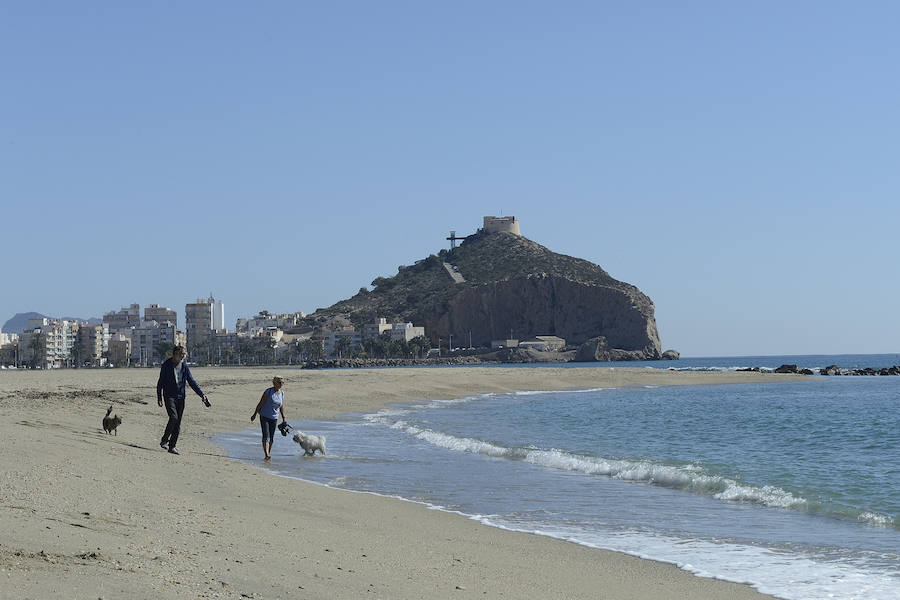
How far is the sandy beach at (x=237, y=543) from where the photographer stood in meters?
5.35

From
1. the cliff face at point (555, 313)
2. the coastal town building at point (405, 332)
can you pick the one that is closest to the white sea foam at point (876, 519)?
the cliff face at point (555, 313)

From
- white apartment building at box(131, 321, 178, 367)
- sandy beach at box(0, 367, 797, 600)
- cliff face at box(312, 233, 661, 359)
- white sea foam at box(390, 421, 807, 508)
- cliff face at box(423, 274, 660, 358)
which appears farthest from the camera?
cliff face at box(312, 233, 661, 359)

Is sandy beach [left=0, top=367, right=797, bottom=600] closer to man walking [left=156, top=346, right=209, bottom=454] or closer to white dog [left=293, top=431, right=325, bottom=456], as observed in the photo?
man walking [left=156, top=346, right=209, bottom=454]

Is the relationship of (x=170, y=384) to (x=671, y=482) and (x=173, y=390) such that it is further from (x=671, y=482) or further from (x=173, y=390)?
(x=671, y=482)

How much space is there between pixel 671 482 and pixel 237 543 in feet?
28.3

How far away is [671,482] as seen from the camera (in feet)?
45.4

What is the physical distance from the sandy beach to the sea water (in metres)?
0.88

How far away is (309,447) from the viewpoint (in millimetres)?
15680

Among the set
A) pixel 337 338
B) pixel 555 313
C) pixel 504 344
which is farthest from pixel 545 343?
pixel 337 338

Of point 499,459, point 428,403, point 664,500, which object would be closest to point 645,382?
point 428,403

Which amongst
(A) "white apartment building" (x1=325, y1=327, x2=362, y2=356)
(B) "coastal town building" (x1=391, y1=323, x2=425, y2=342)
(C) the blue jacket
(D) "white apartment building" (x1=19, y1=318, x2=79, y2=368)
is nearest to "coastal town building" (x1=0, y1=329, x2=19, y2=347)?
(D) "white apartment building" (x1=19, y1=318, x2=79, y2=368)

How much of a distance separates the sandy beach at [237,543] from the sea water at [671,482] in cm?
88

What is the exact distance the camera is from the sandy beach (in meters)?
5.35

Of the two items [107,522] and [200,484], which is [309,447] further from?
[107,522]
